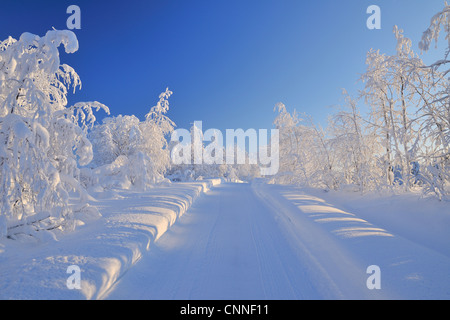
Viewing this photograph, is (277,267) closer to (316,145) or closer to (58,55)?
(58,55)

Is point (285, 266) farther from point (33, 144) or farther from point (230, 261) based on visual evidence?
point (33, 144)

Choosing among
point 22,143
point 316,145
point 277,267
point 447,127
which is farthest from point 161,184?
point 447,127

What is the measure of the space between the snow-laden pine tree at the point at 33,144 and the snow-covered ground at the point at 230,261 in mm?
625

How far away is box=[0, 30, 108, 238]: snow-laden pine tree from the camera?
406 centimetres

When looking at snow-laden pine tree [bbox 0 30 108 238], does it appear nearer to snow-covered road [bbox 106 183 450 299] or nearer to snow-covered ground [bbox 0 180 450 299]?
snow-covered ground [bbox 0 180 450 299]

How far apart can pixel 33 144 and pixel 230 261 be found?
462 cm

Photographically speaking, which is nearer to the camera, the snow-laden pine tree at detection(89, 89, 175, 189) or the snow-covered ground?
the snow-covered ground

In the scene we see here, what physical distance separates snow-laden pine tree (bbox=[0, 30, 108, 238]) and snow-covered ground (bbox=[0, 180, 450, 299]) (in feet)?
2.05

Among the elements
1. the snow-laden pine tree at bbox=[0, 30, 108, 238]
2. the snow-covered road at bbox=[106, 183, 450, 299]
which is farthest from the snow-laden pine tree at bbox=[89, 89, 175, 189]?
the snow-covered road at bbox=[106, 183, 450, 299]

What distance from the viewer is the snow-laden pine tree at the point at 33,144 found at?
406 cm

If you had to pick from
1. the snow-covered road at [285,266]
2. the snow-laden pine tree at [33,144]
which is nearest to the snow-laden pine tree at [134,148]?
the snow-laden pine tree at [33,144]

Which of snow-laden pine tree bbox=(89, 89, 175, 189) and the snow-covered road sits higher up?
snow-laden pine tree bbox=(89, 89, 175, 189)

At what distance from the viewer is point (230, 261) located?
4113 mm

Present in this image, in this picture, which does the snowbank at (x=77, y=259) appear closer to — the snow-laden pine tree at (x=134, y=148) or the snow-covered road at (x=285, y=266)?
the snow-covered road at (x=285, y=266)
